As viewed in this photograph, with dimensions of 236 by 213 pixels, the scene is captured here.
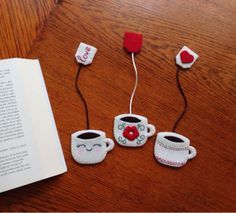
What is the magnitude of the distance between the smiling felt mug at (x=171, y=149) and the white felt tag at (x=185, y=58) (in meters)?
0.18

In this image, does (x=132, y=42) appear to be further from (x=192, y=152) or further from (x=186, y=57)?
(x=192, y=152)

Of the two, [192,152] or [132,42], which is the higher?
[132,42]

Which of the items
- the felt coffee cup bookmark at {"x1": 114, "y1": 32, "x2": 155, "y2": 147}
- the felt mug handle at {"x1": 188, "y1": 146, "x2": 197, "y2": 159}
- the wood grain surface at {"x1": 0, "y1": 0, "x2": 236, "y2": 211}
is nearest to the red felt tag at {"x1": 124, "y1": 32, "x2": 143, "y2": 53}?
the wood grain surface at {"x1": 0, "y1": 0, "x2": 236, "y2": 211}

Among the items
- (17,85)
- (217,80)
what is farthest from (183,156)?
(17,85)

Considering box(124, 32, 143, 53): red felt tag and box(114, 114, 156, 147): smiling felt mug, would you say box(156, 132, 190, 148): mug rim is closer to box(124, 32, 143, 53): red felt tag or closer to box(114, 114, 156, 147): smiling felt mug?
box(114, 114, 156, 147): smiling felt mug

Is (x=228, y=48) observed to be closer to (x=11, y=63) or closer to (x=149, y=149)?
(x=149, y=149)

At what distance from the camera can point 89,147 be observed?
714 millimetres

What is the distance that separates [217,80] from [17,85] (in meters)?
0.50

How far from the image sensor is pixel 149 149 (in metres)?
0.74

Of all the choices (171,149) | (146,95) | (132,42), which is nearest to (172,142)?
(171,149)

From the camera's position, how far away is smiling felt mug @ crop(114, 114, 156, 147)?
72 cm

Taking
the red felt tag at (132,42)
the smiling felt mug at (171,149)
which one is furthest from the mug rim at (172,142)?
the red felt tag at (132,42)

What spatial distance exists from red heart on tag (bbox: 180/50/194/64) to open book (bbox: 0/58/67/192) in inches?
14.1

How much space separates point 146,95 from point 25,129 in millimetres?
310
